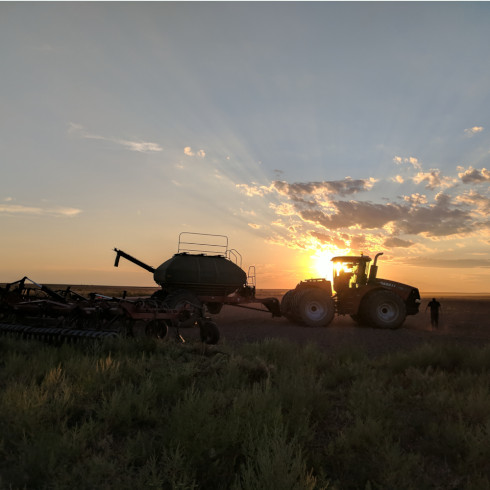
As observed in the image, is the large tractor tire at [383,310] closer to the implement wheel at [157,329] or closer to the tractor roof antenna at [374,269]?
the tractor roof antenna at [374,269]

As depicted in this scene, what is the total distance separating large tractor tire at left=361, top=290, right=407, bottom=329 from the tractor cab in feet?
2.48

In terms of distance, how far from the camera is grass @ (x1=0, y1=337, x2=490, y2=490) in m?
4.55

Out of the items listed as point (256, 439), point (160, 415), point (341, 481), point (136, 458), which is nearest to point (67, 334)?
point (160, 415)

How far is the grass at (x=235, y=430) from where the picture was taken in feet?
14.9

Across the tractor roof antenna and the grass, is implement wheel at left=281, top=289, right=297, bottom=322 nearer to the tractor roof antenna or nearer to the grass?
the tractor roof antenna

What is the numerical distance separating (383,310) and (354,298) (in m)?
1.32

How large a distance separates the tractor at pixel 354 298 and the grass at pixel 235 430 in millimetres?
9535

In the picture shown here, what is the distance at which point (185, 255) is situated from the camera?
62.1ft

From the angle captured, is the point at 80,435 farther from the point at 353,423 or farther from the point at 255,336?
the point at 255,336

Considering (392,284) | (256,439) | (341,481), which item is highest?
(392,284)

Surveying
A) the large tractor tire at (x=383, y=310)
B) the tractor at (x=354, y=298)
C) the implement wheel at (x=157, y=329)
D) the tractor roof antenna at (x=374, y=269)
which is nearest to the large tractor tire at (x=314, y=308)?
the tractor at (x=354, y=298)

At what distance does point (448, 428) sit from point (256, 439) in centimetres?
268

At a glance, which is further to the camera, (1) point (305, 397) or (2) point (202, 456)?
(1) point (305, 397)

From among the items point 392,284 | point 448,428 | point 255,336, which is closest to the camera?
point 448,428
